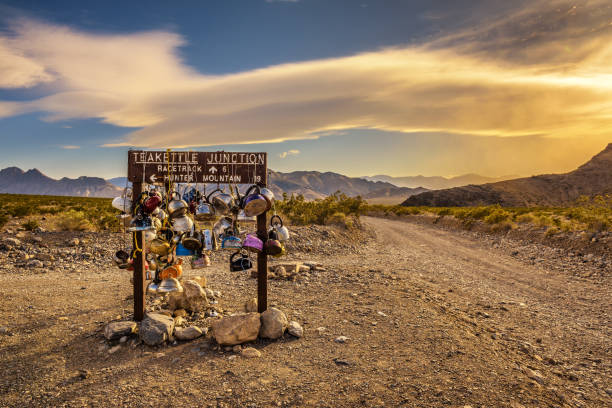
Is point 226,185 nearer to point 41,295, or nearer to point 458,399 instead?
point 458,399

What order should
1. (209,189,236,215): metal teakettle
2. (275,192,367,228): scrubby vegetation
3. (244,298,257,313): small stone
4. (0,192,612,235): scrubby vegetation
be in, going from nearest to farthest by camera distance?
(209,189,236,215): metal teakettle → (244,298,257,313): small stone → (0,192,612,235): scrubby vegetation → (275,192,367,228): scrubby vegetation

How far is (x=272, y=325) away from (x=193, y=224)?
6.41 feet

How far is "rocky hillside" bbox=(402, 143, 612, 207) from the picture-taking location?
91.2m

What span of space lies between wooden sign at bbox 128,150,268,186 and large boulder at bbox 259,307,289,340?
2131 millimetres

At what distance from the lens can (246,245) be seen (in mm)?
5000

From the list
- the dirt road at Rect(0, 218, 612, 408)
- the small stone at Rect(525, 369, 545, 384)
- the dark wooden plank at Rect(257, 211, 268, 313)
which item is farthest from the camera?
the dark wooden plank at Rect(257, 211, 268, 313)

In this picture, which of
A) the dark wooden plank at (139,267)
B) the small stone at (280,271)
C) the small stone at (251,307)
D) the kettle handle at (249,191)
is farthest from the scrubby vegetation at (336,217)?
the kettle handle at (249,191)

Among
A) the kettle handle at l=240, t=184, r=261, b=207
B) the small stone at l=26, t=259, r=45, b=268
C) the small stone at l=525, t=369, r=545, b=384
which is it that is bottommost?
the small stone at l=525, t=369, r=545, b=384

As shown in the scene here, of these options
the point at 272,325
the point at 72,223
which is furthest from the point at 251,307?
the point at 72,223

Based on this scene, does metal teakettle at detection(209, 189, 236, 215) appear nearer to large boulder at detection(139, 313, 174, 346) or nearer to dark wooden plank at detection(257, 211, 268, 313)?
dark wooden plank at detection(257, 211, 268, 313)

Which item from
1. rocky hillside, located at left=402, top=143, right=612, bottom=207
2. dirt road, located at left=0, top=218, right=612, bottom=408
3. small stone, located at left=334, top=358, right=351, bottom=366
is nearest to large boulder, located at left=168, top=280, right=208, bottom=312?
dirt road, located at left=0, top=218, right=612, bottom=408

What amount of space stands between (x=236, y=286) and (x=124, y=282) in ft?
10.4

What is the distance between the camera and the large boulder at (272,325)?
523cm

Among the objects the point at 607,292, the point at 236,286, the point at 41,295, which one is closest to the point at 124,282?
the point at 41,295
